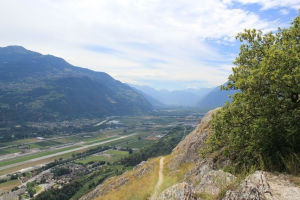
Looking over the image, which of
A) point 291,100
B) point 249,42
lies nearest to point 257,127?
point 291,100

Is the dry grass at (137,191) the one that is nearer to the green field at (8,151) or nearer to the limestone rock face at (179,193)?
the limestone rock face at (179,193)

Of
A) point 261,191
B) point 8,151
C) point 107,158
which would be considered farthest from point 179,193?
point 8,151

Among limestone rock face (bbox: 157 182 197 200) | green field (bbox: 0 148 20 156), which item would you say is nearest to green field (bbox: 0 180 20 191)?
green field (bbox: 0 148 20 156)

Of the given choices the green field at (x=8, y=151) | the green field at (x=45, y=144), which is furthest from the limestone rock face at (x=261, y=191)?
the green field at (x=45, y=144)

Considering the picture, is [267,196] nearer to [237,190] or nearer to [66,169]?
[237,190]

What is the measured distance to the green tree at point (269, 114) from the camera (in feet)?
37.4

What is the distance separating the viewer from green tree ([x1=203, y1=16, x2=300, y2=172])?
1139cm

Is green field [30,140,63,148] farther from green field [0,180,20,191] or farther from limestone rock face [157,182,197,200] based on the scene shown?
limestone rock face [157,182,197,200]

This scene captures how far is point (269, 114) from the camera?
12.1 metres

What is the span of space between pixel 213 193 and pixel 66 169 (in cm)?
12362

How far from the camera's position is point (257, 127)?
11.7 m

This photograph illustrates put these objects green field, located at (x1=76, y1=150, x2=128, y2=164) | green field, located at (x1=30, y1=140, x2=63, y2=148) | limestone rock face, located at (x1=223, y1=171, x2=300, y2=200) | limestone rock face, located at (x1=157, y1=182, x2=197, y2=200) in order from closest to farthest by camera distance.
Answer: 1. limestone rock face, located at (x1=223, y1=171, x2=300, y2=200)
2. limestone rock face, located at (x1=157, y1=182, x2=197, y2=200)
3. green field, located at (x1=76, y1=150, x2=128, y2=164)
4. green field, located at (x1=30, y1=140, x2=63, y2=148)

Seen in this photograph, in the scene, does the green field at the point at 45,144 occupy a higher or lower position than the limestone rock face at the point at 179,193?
lower

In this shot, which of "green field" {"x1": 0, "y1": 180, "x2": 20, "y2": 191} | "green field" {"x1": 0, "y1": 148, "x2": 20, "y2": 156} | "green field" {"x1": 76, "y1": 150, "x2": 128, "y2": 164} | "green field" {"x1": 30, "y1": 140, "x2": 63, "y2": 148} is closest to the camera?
"green field" {"x1": 0, "y1": 180, "x2": 20, "y2": 191}
